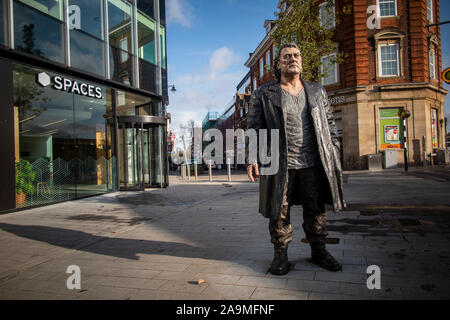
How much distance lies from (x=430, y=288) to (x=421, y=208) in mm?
4246

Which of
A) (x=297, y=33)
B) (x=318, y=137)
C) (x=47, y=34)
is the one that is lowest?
(x=318, y=137)

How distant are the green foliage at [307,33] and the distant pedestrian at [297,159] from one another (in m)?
9.33

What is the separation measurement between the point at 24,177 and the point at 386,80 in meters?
21.3

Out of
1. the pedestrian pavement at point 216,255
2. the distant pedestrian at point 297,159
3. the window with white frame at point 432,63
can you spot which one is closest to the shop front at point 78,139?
the pedestrian pavement at point 216,255

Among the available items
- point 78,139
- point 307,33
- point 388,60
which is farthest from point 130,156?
point 388,60

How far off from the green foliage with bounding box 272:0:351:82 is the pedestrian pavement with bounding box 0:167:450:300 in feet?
21.9

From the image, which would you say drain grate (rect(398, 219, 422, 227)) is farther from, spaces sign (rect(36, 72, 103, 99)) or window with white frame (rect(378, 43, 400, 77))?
window with white frame (rect(378, 43, 400, 77))

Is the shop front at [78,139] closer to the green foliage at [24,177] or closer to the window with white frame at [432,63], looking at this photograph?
the green foliage at [24,177]

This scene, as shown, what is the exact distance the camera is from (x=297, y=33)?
12.4 m

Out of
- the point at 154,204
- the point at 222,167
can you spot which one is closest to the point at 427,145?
the point at 154,204

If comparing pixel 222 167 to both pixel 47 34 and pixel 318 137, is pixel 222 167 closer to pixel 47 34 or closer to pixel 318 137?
pixel 47 34

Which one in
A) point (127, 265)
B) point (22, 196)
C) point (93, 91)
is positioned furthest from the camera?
point (93, 91)

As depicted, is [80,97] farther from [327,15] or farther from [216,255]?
[327,15]

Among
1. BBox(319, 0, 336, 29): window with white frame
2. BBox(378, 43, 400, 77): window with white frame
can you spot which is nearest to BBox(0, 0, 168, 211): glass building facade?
BBox(319, 0, 336, 29): window with white frame
